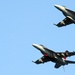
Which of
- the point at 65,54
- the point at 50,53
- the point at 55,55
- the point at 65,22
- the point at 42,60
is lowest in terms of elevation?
the point at 55,55

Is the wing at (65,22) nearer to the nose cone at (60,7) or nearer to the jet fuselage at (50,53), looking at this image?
the nose cone at (60,7)

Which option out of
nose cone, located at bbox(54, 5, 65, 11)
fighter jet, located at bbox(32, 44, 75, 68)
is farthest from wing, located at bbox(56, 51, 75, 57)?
nose cone, located at bbox(54, 5, 65, 11)

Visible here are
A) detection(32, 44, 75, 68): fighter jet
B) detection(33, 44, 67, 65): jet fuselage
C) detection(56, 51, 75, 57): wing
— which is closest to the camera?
detection(33, 44, 67, 65): jet fuselage

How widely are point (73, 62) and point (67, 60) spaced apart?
173cm

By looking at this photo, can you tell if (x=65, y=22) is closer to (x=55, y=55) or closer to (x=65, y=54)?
(x=65, y=54)

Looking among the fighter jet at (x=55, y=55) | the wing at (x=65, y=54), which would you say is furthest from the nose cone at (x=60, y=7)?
the wing at (x=65, y=54)

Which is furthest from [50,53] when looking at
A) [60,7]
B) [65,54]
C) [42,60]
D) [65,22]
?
[60,7]

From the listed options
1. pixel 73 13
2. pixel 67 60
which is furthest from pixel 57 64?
pixel 73 13

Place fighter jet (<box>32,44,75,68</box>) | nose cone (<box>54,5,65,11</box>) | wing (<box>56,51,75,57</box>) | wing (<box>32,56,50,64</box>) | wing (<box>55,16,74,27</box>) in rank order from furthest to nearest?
wing (<box>55,16,74,27</box>), wing (<box>32,56,50,64</box>), nose cone (<box>54,5,65,11</box>), wing (<box>56,51,75,57</box>), fighter jet (<box>32,44,75,68</box>)

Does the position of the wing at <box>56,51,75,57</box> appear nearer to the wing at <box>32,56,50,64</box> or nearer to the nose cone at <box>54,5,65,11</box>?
the wing at <box>32,56,50,64</box>

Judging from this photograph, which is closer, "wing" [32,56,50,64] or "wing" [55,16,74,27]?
"wing" [32,56,50,64]

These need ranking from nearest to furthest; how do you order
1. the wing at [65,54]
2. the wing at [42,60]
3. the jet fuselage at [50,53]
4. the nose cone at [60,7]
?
1. the jet fuselage at [50,53]
2. the wing at [65,54]
3. the nose cone at [60,7]
4. the wing at [42,60]

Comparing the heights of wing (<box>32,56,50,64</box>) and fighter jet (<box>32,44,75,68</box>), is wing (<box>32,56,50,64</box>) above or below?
above

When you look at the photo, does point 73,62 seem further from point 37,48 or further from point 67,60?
point 37,48
